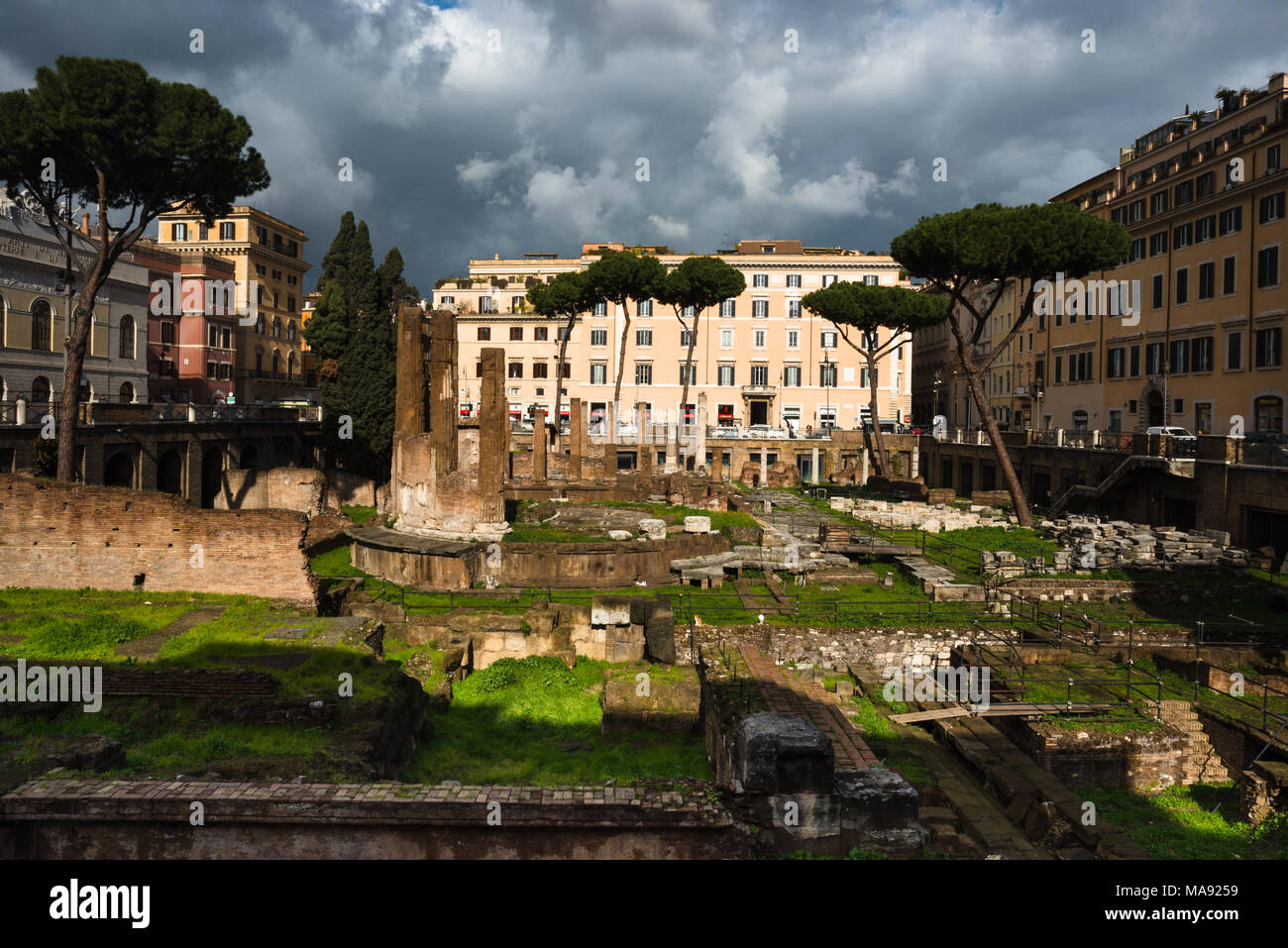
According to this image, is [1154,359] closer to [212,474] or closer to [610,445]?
[610,445]

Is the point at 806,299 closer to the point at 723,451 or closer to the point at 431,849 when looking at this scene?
the point at 723,451

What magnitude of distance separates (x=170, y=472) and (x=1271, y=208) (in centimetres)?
4358

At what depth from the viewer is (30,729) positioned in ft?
33.2

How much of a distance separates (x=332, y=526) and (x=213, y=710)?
16.1 meters

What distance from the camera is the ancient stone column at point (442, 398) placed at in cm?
2280

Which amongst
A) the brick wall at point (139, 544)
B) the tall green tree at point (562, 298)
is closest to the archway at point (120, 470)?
the brick wall at point (139, 544)

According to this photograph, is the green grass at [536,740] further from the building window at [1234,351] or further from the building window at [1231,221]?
the building window at [1231,221]

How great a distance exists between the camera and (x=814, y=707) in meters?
12.1

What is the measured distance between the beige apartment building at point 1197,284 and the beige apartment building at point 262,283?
1949 inches

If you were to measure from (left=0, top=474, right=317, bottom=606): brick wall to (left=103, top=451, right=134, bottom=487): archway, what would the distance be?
1412 cm

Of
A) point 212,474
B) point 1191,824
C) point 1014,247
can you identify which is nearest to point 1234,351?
point 1014,247

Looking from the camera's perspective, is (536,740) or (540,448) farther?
(540,448)

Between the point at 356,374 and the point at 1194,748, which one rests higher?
the point at 356,374

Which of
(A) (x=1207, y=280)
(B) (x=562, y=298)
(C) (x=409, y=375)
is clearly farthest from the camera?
(B) (x=562, y=298)
